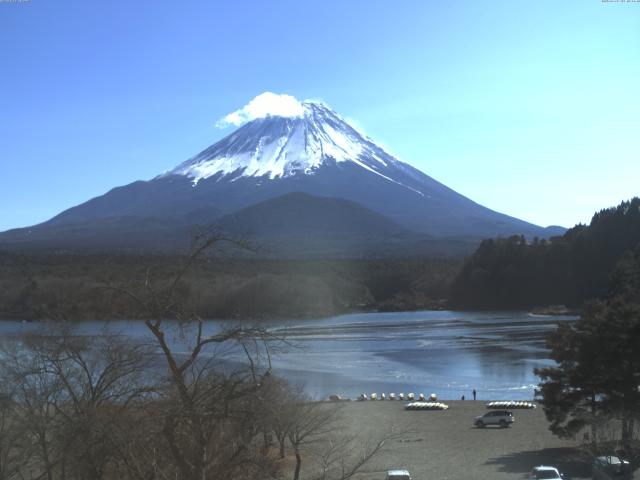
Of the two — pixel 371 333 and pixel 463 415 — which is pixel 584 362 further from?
pixel 371 333

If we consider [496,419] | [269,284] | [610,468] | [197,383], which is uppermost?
[269,284]

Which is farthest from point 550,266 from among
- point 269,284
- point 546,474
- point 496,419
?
point 546,474

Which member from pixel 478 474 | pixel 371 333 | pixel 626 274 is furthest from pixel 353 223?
pixel 478 474

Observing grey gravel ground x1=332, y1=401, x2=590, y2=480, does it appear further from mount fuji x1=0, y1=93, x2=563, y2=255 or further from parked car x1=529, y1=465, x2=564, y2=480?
mount fuji x1=0, y1=93, x2=563, y2=255

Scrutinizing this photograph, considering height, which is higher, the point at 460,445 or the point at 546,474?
the point at 546,474

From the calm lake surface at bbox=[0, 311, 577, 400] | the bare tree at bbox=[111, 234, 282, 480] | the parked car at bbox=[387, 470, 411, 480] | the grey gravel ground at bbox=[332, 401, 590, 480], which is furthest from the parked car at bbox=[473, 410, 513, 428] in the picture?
the bare tree at bbox=[111, 234, 282, 480]

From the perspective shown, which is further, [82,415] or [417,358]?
[417,358]

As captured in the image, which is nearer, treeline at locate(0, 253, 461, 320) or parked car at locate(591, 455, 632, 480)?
parked car at locate(591, 455, 632, 480)

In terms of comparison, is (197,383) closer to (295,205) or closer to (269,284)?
(269,284)
